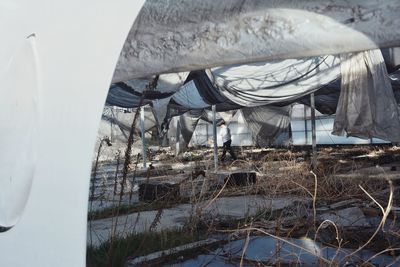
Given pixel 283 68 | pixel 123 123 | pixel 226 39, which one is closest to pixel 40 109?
pixel 226 39

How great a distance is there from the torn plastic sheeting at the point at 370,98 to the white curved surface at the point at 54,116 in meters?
9.11

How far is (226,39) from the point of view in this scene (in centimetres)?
157

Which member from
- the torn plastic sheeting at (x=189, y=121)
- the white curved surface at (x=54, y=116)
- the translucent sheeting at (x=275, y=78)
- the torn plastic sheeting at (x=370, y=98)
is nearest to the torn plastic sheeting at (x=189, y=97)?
the translucent sheeting at (x=275, y=78)

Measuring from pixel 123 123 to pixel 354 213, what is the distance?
17589 mm

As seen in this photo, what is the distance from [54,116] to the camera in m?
1.20

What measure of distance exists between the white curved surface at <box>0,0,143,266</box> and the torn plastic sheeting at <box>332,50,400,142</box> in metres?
9.11

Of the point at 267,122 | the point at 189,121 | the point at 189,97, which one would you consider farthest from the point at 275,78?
the point at 189,121

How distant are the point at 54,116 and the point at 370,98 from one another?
9465 mm

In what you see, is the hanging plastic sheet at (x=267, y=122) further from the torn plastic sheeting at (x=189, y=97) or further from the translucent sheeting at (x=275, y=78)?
the translucent sheeting at (x=275, y=78)

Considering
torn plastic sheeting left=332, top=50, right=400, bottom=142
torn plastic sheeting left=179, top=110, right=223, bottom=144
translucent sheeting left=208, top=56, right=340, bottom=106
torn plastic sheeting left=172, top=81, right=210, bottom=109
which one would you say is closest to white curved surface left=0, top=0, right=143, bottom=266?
torn plastic sheeting left=332, top=50, right=400, bottom=142

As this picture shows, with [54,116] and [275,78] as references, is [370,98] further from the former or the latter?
[54,116]

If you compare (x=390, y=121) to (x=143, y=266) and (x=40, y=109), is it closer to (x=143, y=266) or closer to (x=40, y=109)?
(x=143, y=266)

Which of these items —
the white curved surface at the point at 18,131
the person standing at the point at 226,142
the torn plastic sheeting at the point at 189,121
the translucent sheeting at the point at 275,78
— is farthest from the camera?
the torn plastic sheeting at the point at 189,121

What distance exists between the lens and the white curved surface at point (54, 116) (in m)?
1.20
